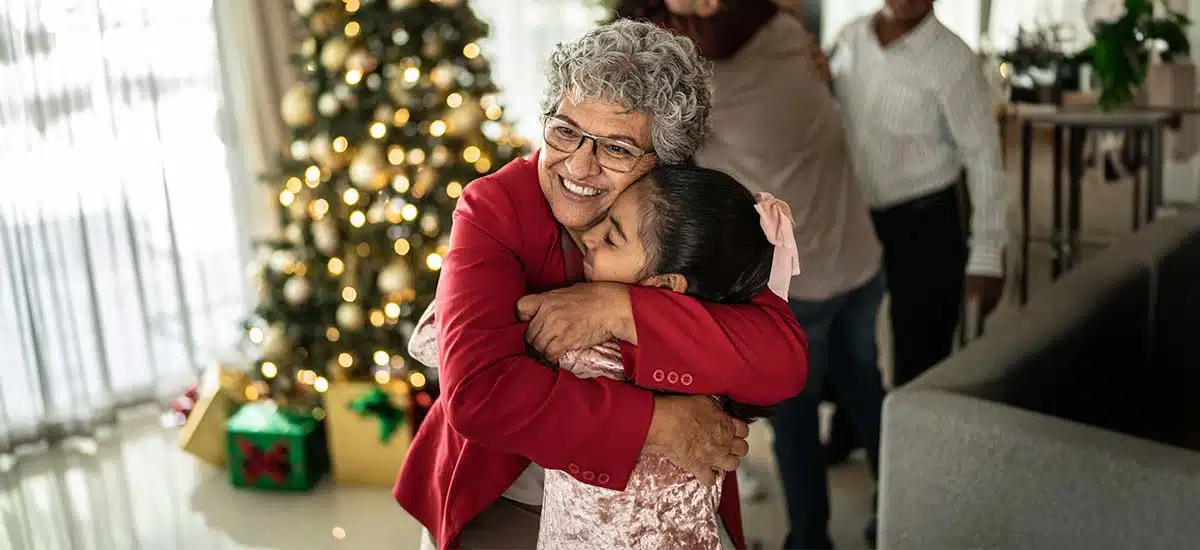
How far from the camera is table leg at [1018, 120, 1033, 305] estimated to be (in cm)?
403

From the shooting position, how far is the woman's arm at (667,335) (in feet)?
3.51

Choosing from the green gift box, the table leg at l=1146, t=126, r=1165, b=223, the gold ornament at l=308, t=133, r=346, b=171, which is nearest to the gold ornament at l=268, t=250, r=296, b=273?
the gold ornament at l=308, t=133, r=346, b=171

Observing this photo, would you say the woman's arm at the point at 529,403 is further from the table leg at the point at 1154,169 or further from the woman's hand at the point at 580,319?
the table leg at the point at 1154,169

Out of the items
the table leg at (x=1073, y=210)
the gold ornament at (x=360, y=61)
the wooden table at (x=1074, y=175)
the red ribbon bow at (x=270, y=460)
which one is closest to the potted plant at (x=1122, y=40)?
the wooden table at (x=1074, y=175)

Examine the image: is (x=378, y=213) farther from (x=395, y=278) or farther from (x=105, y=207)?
(x=105, y=207)

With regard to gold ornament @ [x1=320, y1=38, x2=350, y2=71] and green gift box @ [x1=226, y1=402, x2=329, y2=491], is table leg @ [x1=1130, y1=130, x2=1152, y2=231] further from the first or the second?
green gift box @ [x1=226, y1=402, x2=329, y2=491]

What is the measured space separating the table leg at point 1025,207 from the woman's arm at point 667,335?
332 cm

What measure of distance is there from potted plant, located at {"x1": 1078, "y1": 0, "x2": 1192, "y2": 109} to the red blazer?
3131 mm

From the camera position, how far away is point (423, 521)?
1347mm

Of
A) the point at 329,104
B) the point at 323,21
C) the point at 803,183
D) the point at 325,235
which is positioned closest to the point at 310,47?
the point at 323,21

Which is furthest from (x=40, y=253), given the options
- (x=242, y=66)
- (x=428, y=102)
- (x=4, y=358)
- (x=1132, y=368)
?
(x=1132, y=368)

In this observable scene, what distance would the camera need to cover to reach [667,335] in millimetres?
1067

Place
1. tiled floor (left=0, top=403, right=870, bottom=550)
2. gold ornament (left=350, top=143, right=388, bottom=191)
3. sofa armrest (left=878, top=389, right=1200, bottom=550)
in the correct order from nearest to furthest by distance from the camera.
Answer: sofa armrest (left=878, top=389, right=1200, bottom=550)
tiled floor (left=0, top=403, right=870, bottom=550)
gold ornament (left=350, top=143, right=388, bottom=191)

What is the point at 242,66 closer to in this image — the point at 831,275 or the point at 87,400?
the point at 87,400
